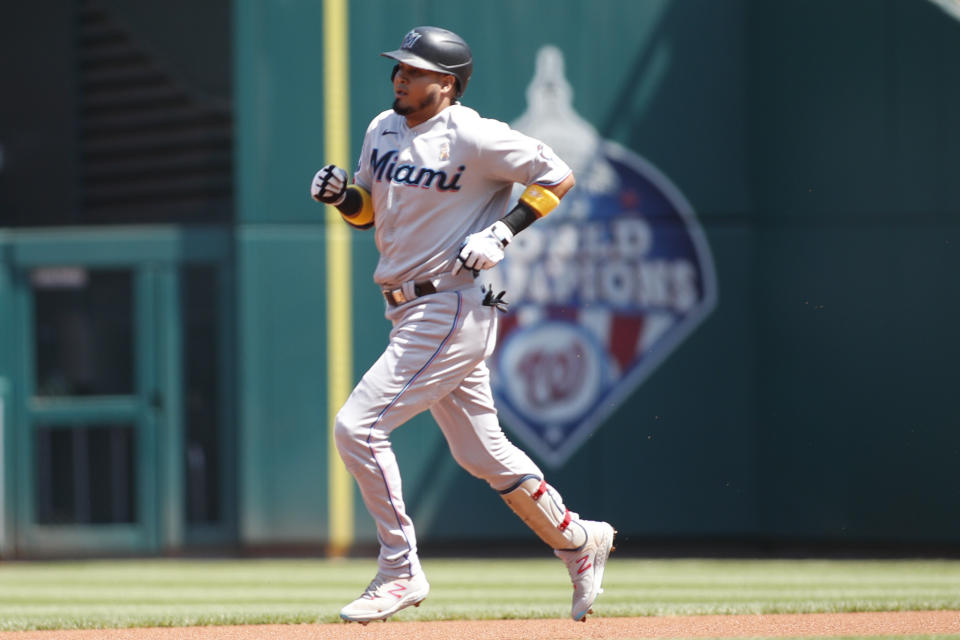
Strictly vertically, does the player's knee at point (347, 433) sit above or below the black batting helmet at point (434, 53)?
below

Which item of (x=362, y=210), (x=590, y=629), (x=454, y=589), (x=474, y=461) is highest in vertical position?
(x=362, y=210)

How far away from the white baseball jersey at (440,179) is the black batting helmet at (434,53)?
0.55 ft

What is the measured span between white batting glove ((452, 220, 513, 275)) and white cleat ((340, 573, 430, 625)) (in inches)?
43.1

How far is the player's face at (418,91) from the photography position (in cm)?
479

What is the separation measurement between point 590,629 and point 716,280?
202 inches

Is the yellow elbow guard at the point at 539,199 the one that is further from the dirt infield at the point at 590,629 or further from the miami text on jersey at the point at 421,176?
the dirt infield at the point at 590,629

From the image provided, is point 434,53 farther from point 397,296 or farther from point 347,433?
point 347,433

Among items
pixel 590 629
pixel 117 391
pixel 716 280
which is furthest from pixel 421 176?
pixel 117 391

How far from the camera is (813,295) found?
9727mm

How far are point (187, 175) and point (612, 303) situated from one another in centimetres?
401

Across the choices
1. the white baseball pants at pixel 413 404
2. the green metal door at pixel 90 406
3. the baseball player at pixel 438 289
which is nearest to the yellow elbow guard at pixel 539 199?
the baseball player at pixel 438 289

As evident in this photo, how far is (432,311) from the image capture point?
4.72m

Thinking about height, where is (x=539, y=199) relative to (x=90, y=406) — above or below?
above

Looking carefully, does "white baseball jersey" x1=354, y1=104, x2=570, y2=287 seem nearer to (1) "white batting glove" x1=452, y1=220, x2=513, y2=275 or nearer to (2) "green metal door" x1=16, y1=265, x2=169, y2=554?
(1) "white batting glove" x1=452, y1=220, x2=513, y2=275
